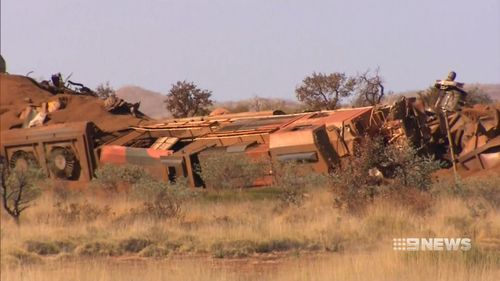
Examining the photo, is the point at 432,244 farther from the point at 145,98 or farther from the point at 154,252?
the point at 145,98

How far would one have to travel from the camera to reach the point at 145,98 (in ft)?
490

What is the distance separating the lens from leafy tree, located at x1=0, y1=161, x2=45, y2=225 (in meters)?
15.1

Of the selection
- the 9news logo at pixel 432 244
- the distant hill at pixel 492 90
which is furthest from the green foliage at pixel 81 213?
the distant hill at pixel 492 90

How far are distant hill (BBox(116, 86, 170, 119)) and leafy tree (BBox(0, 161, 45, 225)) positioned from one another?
114m

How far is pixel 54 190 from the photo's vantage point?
2077cm

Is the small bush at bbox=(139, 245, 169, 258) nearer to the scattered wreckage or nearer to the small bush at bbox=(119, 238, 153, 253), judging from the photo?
the small bush at bbox=(119, 238, 153, 253)

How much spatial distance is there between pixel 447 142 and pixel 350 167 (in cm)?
837

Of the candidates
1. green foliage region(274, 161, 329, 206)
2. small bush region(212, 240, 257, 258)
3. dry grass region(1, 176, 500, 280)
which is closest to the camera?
dry grass region(1, 176, 500, 280)

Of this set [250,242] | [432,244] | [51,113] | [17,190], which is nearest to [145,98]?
[51,113]

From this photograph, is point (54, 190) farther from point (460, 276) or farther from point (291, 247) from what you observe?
point (460, 276)

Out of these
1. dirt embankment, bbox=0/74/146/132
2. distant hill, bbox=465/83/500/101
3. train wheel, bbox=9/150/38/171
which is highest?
dirt embankment, bbox=0/74/146/132

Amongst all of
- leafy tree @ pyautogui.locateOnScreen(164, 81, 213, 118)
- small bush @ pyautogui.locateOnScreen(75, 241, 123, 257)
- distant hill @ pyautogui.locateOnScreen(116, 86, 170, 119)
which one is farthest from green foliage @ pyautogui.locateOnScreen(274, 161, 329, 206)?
distant hill @ pyautogui.locateOnScreen(116, 86, 170, 119)

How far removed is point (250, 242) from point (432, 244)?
3063mm

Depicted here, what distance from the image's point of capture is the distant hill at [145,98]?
136 meters
